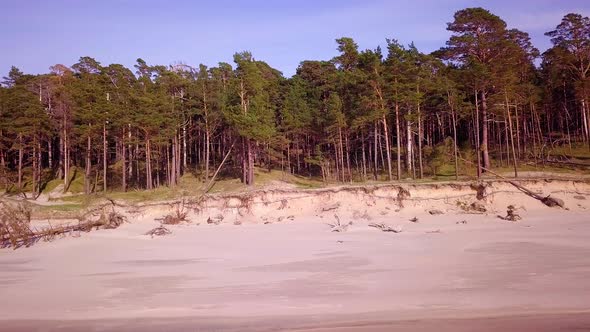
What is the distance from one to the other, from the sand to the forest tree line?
58.6 feet

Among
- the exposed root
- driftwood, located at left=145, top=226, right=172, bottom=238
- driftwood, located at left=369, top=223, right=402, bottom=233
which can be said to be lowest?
driftwood, located at left=369, top=223, right=402, bottom=233

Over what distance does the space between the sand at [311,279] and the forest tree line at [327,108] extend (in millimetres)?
17849

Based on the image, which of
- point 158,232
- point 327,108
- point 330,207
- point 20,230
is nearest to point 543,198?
point 330,207

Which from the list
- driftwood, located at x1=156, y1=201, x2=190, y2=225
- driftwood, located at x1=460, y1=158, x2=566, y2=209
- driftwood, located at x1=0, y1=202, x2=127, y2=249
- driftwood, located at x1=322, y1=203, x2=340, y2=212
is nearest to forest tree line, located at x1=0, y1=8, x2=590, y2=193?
driftwood, located at x1=460, y1=158, x2=566, y2=209

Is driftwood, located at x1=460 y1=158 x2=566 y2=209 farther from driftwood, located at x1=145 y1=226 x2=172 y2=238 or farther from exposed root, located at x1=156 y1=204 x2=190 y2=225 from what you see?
driftwood, located at x1=145 y1=226 x2=172 y2=238

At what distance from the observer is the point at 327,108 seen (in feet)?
130

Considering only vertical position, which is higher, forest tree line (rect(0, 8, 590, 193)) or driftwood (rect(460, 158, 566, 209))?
forest tree line (rect(0, 8, 590, 193))

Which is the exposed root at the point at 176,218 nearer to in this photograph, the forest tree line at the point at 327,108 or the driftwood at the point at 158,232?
the driftwood at the point at 158,232

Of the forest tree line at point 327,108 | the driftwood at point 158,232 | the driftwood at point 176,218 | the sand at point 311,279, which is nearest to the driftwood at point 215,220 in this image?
the driftwood at point 176,218

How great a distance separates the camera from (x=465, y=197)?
882 inches

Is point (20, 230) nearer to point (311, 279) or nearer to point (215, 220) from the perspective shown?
point (215, 220)

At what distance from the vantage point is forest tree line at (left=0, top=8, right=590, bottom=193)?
114 ft

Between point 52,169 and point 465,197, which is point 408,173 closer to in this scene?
point 465,197

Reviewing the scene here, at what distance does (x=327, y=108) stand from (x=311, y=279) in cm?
3084
